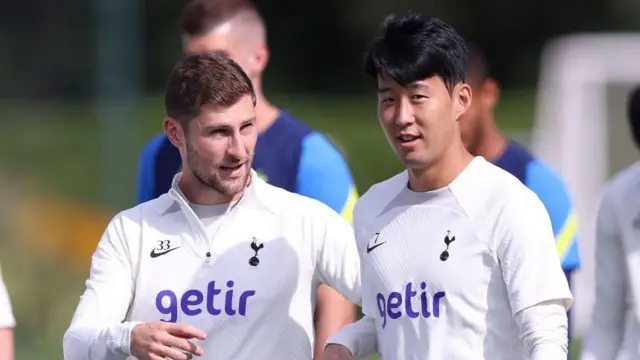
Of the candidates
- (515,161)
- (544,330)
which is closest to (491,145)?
(515,161)

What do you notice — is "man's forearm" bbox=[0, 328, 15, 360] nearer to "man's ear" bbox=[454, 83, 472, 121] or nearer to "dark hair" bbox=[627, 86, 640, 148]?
"man's ear" bbox=[454, 83, 472, 121]

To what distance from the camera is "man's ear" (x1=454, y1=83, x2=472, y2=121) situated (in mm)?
4590

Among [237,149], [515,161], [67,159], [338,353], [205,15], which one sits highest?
[205,15]

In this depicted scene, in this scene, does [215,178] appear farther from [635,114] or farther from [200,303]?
[635,114]

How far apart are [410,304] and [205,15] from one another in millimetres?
2155

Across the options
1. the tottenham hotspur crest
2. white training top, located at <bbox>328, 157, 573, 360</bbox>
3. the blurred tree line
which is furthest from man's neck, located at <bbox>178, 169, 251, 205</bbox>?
the blurred tree line

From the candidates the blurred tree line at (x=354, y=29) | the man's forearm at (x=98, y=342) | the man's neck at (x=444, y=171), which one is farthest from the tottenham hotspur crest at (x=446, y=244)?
the blurred tree line at (x=354, y=29)

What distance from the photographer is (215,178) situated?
15.9 feet

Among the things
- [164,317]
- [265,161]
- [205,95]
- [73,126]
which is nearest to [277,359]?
[164,317]

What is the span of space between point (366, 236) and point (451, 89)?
48cm

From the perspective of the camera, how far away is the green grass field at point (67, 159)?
44.2 ft

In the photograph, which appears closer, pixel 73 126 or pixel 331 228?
pixel 331 228

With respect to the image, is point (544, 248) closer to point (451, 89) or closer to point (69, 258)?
point (451, 89)

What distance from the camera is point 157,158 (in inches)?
239
